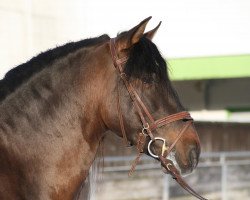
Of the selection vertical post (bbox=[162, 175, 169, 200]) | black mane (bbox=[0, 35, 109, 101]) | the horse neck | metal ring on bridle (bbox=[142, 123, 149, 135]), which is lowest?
vertical post (bbox=[162, 175, 169, 200])

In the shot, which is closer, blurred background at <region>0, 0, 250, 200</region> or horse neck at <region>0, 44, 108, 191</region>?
horse neck at <region>0, 44, 108, 191</region>

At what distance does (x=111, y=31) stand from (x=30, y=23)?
4.30ft

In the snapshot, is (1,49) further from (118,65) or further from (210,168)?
(118,65)

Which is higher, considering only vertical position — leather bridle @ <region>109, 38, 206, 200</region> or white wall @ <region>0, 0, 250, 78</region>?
leather bridle @ <region>109, 38, 206, 200</region>

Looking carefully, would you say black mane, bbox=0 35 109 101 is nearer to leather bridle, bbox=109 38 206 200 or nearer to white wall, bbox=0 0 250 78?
leather bridle, bbox=109 38 206 200

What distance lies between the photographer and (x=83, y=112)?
322 centimetres

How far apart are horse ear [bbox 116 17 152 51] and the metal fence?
3.59m

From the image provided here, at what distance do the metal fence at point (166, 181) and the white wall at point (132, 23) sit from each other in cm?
196

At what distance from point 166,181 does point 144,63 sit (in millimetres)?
4369

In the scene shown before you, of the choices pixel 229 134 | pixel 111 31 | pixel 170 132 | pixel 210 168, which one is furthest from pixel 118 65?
pixel 229 134

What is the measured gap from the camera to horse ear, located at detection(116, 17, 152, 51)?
313cm

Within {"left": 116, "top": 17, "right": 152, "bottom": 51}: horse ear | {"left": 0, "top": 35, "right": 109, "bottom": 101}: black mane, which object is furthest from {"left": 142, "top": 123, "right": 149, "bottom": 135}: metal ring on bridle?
{"left": 0, "top": 35, "right": 109, "bottom": 101}: black mane

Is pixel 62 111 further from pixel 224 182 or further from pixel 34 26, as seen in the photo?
pixel 34 26

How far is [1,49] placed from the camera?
30.4 ft
